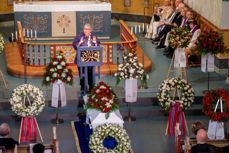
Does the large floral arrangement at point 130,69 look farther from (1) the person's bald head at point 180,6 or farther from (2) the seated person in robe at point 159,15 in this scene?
(2) the seated person in robe at point 159,15

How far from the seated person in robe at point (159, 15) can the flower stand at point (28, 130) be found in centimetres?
814

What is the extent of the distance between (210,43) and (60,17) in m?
6.83

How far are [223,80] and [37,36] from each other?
6.62 m

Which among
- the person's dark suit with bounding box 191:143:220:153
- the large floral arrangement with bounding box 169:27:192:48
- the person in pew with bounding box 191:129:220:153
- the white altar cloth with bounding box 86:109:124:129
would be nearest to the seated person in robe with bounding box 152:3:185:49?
the large floral arrangement with bounding box 169:27:192:48

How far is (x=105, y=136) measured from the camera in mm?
11711

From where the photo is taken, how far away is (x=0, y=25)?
2361cm

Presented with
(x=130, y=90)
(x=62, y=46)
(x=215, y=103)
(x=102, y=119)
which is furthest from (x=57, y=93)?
(x=215, y=103)

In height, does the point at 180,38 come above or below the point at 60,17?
below

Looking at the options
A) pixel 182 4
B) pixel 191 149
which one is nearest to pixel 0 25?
pixel 182 4

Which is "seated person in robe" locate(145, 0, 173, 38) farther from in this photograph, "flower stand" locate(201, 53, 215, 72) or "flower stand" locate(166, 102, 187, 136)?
"flower stand" locate(166, 102, 187, 136)

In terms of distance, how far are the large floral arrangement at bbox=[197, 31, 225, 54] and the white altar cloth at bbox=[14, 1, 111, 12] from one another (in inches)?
240

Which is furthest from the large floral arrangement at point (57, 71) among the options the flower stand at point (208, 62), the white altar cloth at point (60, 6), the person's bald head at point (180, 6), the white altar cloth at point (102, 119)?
the white altar cloth at point (60, 6)

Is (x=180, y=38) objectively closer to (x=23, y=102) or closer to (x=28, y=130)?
(x=23, y=102)

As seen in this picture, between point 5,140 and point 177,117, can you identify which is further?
point 177,117
